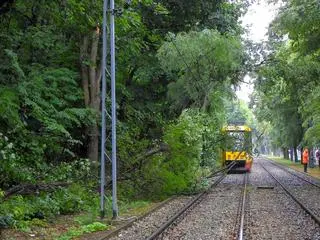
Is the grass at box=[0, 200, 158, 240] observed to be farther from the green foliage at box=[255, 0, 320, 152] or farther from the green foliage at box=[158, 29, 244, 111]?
the green foliage at box=[255, 0, 320, 152]

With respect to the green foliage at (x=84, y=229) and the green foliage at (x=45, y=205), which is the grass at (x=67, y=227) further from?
the green foliage at (x=45, y=205)

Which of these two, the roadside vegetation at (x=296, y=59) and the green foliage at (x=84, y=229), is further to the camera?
the roadside vegetation at (x=296, y=59)

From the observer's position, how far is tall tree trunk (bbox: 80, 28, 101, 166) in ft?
73.3

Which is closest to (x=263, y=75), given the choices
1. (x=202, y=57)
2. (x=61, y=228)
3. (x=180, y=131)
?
(x=202, y=57)

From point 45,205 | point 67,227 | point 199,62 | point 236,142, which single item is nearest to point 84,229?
point 67,227

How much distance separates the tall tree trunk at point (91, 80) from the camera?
22.3m

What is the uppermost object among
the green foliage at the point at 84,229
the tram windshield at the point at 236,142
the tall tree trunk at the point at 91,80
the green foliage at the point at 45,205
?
the tall tree trunk at the point at 91,80

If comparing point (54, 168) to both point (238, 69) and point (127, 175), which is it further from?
point (238, 69)

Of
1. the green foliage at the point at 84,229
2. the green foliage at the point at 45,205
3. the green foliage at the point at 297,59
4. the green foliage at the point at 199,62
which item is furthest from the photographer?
the green foliage at the point at 199,62

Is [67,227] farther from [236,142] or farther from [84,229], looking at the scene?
[236,142]

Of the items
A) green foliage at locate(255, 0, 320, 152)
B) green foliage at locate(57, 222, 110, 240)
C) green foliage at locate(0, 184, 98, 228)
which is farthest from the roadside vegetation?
green foliage at locate(57, 222, 110, 240)

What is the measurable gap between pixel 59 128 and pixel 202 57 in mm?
10193

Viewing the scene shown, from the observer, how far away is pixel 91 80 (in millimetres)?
22969

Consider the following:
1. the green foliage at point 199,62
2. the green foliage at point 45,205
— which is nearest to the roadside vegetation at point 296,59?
the green foliage at point 199,62
